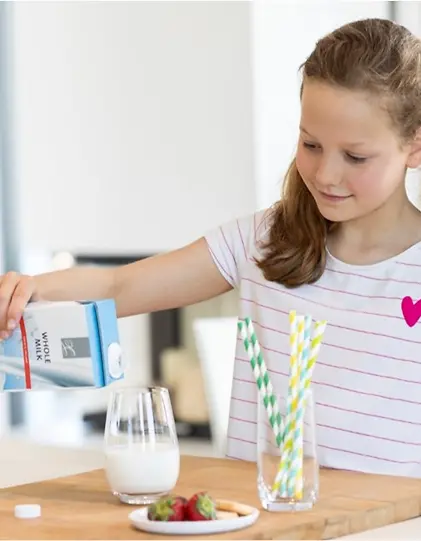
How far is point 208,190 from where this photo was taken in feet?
13.5

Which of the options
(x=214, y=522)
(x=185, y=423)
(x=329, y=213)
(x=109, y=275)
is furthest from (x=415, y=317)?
(x=185, y=423)

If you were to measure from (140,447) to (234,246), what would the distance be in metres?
0.58

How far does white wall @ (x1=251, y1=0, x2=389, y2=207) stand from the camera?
4.03 metres

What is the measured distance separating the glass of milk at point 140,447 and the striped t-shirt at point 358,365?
40 centimetres

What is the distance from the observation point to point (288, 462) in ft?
4.31

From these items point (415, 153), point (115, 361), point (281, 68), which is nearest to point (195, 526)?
point (115, 361)

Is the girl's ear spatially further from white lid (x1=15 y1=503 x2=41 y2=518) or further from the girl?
white lid (x1=15 y1=503 x2=41 y2=518)

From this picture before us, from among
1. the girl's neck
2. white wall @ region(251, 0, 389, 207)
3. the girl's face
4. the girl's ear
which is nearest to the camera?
the girl's face

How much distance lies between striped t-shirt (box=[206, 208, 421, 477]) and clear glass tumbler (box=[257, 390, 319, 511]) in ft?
1.34

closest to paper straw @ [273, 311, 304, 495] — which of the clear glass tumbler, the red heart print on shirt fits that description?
the clear glass tumbler

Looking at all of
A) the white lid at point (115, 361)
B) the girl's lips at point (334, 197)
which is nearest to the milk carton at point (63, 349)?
the white lid at point (115, 361)

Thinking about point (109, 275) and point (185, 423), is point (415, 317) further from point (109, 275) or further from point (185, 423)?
point (185, 423)

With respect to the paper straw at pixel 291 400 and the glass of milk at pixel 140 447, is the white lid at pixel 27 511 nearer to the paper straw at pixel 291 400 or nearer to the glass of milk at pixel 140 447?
the glass of milk at pixel 140 447

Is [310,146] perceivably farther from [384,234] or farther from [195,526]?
[195,526]
